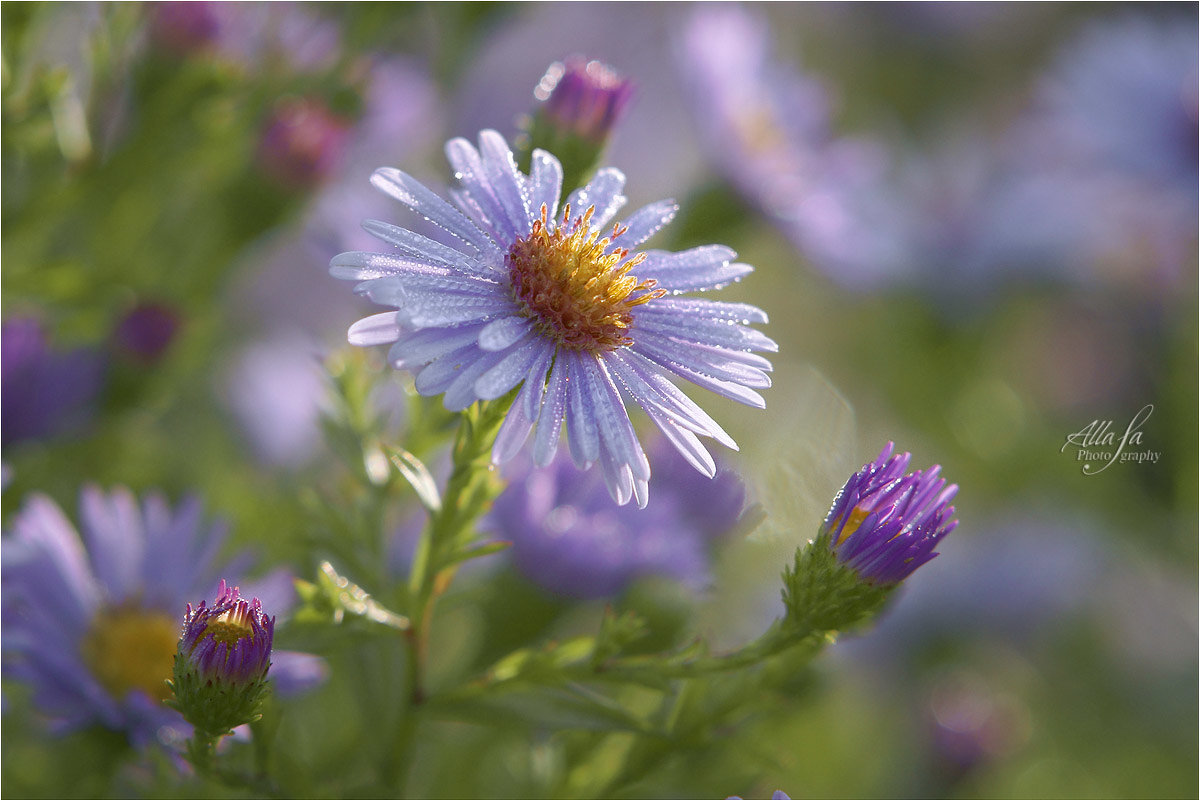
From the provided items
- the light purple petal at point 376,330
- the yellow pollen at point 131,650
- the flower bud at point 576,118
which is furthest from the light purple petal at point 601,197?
the yellow pollen at point 131,650

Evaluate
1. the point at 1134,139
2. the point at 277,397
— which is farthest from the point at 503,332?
the point at 1134,139

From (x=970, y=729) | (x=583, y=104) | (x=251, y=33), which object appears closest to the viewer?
(x=583, y=104)

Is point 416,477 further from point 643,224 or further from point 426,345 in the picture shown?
point 643,224

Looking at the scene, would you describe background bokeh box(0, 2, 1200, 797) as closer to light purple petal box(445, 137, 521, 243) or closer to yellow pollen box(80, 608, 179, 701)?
yellow pollen box(80, 608, 179, 701)

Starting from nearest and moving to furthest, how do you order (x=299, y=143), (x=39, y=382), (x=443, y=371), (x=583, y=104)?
(x=443, y=371) < (x=583, y=104) < (x=39, y=382) < (x=299, y=143)

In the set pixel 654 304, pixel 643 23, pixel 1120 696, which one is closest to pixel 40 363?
pixel 654 304

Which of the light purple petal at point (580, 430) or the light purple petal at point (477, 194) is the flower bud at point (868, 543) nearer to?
the light purple petal at point (580, 430)
